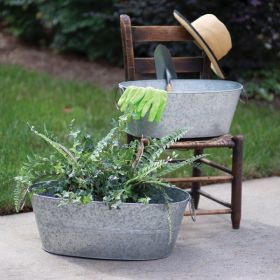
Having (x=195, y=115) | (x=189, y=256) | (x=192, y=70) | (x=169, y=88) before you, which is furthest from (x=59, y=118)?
(x=189, y=256)

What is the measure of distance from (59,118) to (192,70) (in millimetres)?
1988

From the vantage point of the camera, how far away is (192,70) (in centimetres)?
468

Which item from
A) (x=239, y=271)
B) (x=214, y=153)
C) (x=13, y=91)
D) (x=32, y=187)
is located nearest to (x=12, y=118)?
(x=13, y=91)

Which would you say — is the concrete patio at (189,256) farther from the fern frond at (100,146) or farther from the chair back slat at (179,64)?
the chair back slat at (179,64)

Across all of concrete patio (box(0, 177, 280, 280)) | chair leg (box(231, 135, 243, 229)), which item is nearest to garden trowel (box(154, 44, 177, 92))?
chair leg (box(231, 135, 243, 229))

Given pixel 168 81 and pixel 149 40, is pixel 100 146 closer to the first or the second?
pixel 168 81

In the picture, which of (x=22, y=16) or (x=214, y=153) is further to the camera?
(x=22, y=16)

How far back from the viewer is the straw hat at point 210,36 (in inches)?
172

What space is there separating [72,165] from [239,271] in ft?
2.84

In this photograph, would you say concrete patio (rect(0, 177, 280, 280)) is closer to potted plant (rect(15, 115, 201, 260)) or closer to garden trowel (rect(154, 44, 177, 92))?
potted plant (rect(15, 115, 201, 260))

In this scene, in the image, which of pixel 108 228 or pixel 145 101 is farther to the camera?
pixel 145 101

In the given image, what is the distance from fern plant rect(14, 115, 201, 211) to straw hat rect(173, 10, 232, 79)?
0.69 metres

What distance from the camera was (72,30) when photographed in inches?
347

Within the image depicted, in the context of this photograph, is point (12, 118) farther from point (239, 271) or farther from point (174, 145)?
point (239, 271)
